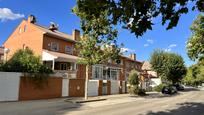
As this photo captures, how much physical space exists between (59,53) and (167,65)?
3032 cm

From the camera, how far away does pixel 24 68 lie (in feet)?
78.6

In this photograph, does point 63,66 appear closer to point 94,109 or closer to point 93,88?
point 93,88

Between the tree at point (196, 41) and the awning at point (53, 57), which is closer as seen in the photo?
the tree at point (196, 41)

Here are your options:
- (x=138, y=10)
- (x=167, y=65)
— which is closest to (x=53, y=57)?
(x=138, y=10)

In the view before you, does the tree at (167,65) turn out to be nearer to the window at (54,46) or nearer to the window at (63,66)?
the window at (63,66)

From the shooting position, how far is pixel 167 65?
A: 57.5 meters

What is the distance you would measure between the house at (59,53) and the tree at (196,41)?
12631mm

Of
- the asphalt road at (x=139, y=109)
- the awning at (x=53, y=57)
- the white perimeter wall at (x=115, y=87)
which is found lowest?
the asphalt road at (x=139, y=109)

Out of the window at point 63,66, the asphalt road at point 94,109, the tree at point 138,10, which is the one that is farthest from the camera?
the window at point 63,66

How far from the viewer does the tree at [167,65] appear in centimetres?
5766

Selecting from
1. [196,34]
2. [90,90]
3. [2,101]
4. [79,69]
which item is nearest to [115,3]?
[2,101]

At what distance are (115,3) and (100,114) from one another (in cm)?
857

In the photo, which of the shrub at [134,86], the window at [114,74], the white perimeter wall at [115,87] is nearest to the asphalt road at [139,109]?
the shrub at [134,86]

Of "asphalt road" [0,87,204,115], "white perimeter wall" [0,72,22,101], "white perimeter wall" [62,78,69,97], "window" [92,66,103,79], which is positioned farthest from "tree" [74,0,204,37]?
"window" [92,66,103,79]
